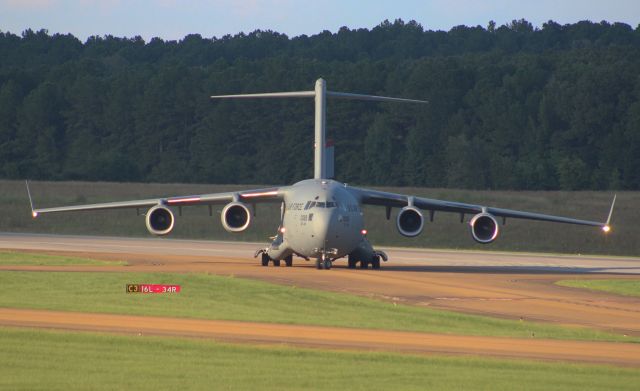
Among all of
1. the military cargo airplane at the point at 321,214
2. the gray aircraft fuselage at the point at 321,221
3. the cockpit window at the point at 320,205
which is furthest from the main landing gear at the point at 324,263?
the cockpit window at the point at 320,205

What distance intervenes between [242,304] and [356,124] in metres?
72.3

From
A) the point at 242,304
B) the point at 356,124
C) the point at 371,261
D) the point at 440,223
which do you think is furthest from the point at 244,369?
the point at 356,124

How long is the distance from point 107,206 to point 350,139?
6031 centimetres

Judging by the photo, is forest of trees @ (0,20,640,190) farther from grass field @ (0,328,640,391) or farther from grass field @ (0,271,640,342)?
grass field @ (0,328,640,391)

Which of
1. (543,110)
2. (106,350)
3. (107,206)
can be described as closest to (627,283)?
(107,206)

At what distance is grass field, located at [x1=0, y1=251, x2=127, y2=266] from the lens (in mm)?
33500

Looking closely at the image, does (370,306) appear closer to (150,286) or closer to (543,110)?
(150,286)

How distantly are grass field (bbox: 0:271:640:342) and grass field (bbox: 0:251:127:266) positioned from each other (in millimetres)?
5062

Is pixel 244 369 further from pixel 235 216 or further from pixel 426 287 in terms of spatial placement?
pixel 235 216

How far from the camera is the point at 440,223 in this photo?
58.9 meters

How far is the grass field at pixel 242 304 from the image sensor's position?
21.2 metres

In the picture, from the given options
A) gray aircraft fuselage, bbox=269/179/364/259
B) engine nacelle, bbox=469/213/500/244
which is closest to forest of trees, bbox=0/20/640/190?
engine nacelle, bbox=469/213/500/244

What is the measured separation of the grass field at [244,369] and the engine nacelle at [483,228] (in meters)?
18.5

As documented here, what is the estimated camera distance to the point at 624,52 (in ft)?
330
